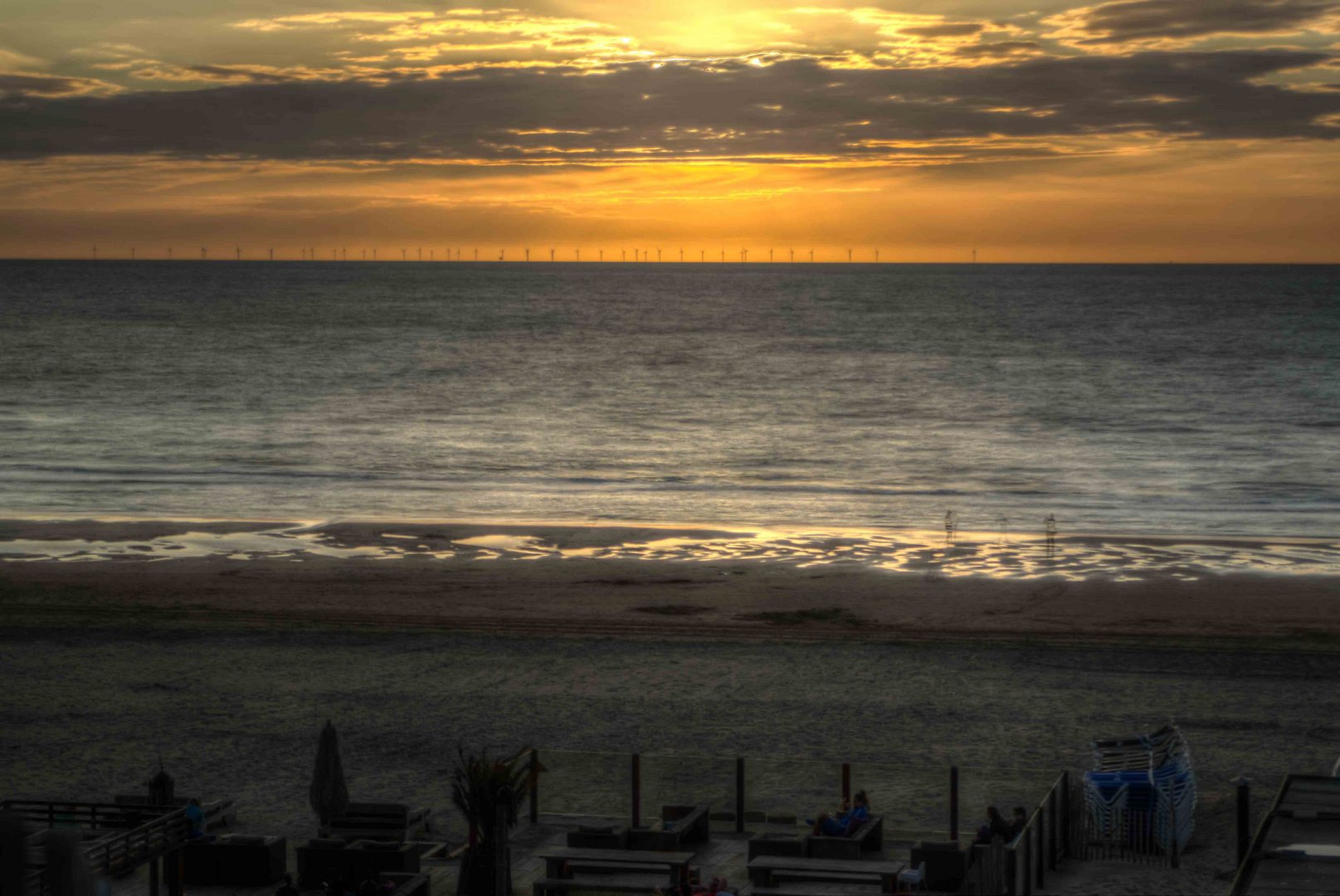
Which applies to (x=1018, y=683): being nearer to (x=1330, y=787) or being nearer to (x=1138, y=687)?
Answer: (x=1138, y=687)

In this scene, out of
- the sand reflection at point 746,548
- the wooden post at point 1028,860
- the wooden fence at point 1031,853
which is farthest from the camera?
the sand reflection at point 746,548

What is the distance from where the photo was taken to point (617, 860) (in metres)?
14.5

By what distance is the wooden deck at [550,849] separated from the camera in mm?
14555

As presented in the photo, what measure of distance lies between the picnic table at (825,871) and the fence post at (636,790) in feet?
5.69

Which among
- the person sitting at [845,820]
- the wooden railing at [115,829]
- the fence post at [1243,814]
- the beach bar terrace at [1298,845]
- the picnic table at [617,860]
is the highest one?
the beach bar terrace at [1298,845]

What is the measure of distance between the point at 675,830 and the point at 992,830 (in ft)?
10.6

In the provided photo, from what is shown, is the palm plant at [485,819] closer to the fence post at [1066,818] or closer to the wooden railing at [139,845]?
the wooden railing at [139,845]

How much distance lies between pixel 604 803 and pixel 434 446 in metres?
51.0

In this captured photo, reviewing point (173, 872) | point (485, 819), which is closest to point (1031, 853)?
point (485, 819)

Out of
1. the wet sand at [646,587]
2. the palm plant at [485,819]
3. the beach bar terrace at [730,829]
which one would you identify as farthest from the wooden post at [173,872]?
the wet sand at [646,587]

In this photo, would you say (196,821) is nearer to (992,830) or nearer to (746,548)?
(992,830)

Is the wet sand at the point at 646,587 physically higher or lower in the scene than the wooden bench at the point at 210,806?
lower

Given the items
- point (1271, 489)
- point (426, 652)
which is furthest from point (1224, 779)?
A: point (1271, 489)

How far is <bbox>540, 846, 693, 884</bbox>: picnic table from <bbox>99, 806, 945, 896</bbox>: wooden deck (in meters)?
0.21
